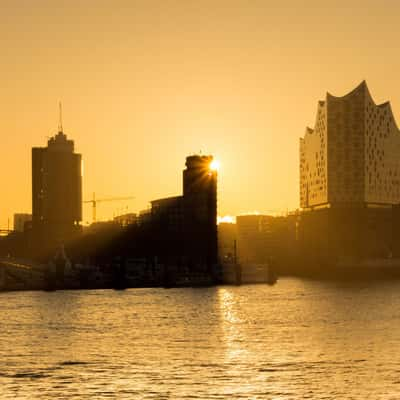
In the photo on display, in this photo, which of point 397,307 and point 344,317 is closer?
point 344,317

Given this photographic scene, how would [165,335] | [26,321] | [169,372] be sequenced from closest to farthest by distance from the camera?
1. [169,372]
2. [165,335]
3. [26,321]

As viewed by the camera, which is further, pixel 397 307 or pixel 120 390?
pixel 397 307

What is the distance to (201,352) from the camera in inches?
3287

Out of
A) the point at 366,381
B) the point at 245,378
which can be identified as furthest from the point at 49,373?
the point at 366,381

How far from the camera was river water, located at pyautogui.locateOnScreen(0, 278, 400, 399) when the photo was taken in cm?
6312

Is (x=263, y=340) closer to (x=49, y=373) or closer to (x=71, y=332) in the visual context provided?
(x=71, y=332)

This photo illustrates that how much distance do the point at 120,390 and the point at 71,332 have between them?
4130 centimetres

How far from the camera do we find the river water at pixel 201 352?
63125mm

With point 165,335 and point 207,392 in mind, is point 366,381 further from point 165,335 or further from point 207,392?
point 165,335

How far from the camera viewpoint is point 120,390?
6288cm

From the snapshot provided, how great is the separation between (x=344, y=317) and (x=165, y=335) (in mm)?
30824

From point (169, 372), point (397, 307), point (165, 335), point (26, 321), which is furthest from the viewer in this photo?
point (397, 307)

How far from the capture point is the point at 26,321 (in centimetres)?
11938

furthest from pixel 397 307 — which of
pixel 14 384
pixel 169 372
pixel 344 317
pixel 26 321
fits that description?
pixel 14 384
